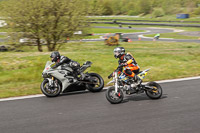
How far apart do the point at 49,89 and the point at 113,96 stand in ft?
7.85

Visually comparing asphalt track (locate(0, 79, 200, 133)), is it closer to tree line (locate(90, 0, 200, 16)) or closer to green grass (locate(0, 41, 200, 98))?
green grass (locate(0, 41, 200, 98))

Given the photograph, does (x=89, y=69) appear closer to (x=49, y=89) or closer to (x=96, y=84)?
(x=96, y=84)

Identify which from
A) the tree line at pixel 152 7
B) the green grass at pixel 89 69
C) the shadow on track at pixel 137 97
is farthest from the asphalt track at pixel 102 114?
the tree line at pixel 152 7

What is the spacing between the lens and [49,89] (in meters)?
9.31

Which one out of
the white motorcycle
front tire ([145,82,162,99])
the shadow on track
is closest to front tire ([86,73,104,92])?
the white motorcycle

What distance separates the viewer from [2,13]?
18.8 m

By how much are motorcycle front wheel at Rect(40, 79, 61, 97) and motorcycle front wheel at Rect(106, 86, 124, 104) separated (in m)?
2.12

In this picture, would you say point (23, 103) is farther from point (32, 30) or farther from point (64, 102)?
point (32, 30)

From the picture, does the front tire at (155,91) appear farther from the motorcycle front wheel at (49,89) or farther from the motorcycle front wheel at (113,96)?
the motorcycle front wheel at (49,89)

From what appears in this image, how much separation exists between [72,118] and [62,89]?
2.67 meters

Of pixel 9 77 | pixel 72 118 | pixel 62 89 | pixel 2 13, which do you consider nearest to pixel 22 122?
pixel 72 118

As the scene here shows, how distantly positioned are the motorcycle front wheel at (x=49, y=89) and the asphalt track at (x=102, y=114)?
19 cm

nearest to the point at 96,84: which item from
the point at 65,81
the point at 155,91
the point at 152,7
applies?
the point at 65,81

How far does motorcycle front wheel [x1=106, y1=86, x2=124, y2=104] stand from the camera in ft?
26.4
